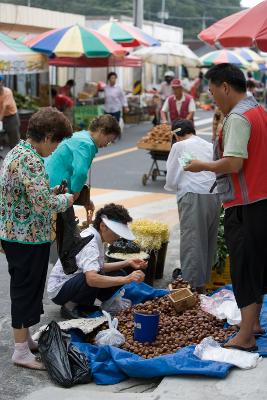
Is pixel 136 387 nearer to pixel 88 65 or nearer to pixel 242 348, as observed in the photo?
pixel 242 348

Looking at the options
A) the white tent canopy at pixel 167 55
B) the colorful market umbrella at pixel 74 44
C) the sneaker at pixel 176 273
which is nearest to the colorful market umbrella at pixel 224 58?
the white tent canopy at pixel 167 55

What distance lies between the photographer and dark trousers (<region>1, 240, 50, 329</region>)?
188 inches

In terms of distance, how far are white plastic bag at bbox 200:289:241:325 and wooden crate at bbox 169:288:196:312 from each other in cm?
11

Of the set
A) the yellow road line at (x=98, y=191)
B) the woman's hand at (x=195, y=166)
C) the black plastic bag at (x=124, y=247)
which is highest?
the woman's hand at (x=195, y=166)

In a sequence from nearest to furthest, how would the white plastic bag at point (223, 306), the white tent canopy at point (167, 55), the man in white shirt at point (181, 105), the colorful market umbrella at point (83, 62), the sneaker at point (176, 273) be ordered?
the white plastic bag at point (223, 306)
the sneaker at point (176, 273)
the man in white shirt at point (181, 105)
the colorful market umbrella at point (83, 62)
the white tent canopy at point (167, 55)

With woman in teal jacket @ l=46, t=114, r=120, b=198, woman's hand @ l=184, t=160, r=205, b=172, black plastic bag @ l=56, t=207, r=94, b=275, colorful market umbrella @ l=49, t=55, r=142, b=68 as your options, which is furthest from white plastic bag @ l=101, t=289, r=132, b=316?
colorful market umbrella @ l=49, t=55, r=142, b=68

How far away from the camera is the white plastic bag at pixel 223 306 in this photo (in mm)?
5500

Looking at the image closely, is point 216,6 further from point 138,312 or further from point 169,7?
point 138,312

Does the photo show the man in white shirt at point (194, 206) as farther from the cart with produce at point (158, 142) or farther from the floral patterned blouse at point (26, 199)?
the cart with produce at point (158, 142)

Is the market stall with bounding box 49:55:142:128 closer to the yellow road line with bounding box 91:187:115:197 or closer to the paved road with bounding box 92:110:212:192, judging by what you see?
the paved road with bounding box 92:110:212:192

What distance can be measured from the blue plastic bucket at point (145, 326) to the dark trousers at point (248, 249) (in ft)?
2.48

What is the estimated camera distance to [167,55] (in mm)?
22516

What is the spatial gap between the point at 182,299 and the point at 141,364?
1187 millimetres

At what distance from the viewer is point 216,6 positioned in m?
76.3
